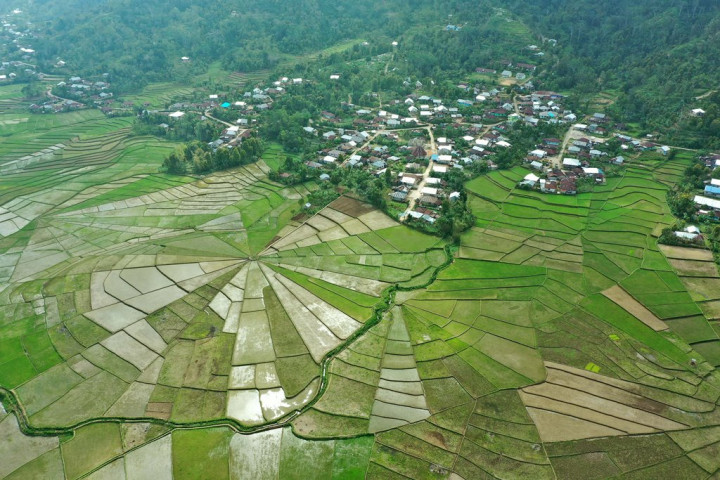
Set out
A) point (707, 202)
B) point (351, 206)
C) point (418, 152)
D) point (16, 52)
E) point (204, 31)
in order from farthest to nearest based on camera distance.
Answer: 1. point (16, 52)
2. point (204, 31)
3. point (418, 152)
4. point (351, 206)
5. point (707, 202)

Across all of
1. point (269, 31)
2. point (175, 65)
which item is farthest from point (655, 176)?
point (175, 65)

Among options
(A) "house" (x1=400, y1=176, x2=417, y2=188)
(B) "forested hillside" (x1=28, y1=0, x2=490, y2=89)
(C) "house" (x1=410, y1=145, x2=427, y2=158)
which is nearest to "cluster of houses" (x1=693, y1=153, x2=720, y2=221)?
(A) "house" (x1=400, y1=176, x2=417, y2=188)

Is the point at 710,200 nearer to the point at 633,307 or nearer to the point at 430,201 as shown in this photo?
the point at 633,307

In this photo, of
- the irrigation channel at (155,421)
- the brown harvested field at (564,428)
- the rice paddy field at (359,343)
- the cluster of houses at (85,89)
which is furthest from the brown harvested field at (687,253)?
the cluster of houses at (85,89)

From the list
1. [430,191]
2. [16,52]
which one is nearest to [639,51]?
[430,191]

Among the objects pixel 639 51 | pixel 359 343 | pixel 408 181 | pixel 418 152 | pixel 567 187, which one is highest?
pixel 639 51

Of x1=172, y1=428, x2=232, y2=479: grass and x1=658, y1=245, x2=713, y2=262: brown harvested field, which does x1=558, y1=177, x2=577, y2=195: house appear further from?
x1=172, y1=428, x2=232, y2=479: grass

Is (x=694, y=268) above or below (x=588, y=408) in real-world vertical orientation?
above

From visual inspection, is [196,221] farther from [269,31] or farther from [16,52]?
[16,52]
